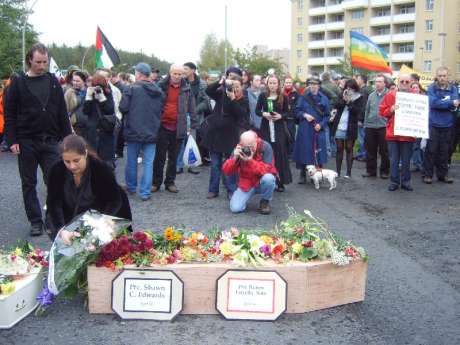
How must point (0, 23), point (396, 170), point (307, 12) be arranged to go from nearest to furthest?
point (396, 170)
point (0, 23)
point (307, 12)

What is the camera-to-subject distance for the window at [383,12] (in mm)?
76062

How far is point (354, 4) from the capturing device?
77875 mm

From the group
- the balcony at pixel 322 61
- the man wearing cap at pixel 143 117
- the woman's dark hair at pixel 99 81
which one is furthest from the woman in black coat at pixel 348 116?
the balcony at pixel 322 61

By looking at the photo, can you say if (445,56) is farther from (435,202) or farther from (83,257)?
(83,257)

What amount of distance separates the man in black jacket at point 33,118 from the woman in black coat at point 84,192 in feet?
5.08

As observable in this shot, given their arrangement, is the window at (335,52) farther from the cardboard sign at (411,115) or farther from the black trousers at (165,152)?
the black trousers at (165,152)

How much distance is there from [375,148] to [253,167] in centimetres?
424

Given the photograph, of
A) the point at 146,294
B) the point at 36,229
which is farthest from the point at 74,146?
the point at 36,229

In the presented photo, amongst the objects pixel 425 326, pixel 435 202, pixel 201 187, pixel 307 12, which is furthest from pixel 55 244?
pixel 307 12

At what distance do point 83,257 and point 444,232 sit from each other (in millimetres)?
4881

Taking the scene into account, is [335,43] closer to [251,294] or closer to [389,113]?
[389,113]

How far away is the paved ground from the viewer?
4051mm

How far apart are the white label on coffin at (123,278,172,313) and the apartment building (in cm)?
6368

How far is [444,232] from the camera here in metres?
7.15
